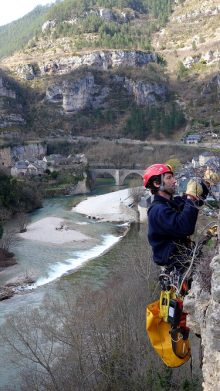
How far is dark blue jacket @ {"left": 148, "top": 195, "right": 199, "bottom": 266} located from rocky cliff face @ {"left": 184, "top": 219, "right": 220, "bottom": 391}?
15.0 inches

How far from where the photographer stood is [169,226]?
3.85 m

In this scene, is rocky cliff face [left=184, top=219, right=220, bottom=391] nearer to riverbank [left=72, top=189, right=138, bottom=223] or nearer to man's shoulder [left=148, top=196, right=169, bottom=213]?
man's shoulder [left=148, top=196, right=169, bottom=213]

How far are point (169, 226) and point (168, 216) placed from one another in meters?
0.08

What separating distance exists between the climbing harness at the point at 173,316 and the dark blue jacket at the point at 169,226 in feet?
0.49

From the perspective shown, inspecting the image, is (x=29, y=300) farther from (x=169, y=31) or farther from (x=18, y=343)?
(x=169, y=31)

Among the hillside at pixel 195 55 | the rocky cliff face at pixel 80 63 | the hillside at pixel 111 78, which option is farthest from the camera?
the rocky cliff face at pixel 80 63

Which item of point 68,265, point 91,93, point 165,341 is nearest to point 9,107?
point 91,93

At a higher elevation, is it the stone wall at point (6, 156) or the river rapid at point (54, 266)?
the stone wall at point (6, 156)

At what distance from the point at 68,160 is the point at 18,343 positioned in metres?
63.6

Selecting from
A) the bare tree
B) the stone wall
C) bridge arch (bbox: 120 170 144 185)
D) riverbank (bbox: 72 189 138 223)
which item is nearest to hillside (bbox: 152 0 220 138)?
bridge arch (bbox: 120 170 144 185)

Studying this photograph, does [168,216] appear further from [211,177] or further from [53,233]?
[53,233]

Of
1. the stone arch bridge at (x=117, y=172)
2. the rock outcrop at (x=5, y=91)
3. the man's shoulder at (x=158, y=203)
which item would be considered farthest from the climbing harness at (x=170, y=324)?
the rock outcrop at (x=5, y=91)

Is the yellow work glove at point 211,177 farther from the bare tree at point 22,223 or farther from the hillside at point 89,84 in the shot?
the hillside at point 89,84

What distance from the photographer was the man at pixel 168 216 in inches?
149
